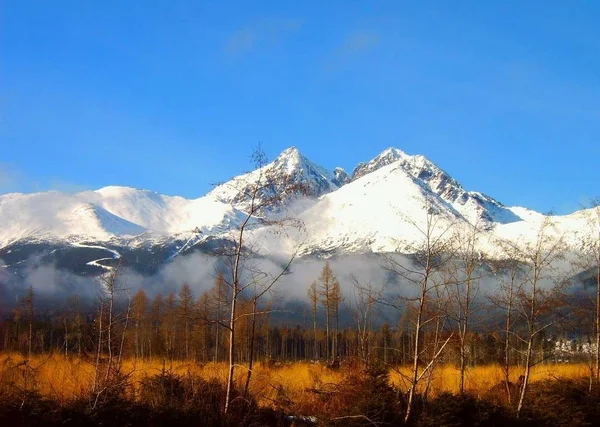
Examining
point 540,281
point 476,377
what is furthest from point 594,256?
point 476,377

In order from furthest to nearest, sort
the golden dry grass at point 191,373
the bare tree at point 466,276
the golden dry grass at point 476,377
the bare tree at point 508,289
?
1. the golden dry grass at point 476,377
2. the bare tree at point 508,289
3. the bare tree at point 466,276
4. the golden dry grass at point 191,373

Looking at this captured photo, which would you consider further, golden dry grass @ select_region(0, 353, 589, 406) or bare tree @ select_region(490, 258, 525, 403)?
bare tree @ select_region(490, 258, 525, 403)

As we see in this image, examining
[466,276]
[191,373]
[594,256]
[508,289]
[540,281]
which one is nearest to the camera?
[191,373]

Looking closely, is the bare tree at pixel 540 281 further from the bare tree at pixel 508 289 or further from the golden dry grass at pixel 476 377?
the golden dry grass at pixel 476 377

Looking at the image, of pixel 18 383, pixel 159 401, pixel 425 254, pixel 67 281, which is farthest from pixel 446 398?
pixel 67 281

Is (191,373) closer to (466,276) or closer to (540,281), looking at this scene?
(466,276)

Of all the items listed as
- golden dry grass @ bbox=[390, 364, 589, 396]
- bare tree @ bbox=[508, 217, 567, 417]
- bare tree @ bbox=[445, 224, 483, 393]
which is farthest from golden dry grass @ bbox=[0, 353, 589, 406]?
bare tree @ bbox=[508, 217, 567, 417]

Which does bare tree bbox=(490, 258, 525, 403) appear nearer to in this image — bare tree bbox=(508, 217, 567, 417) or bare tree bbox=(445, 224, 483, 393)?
bare tree bbox=(508, 217, 567, 417)

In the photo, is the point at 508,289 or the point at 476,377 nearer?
the point at 508,289

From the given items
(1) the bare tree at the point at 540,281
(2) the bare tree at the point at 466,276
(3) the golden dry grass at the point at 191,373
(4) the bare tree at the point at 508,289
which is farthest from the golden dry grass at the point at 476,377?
(1) the bare tree at the point at 540,281

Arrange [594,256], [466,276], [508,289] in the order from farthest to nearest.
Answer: [594,256] → [466,276] → [508,289]

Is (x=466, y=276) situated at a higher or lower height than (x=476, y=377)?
higher

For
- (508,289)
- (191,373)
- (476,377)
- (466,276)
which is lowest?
(476,377)

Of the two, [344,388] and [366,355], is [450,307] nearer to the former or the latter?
[366,355]
